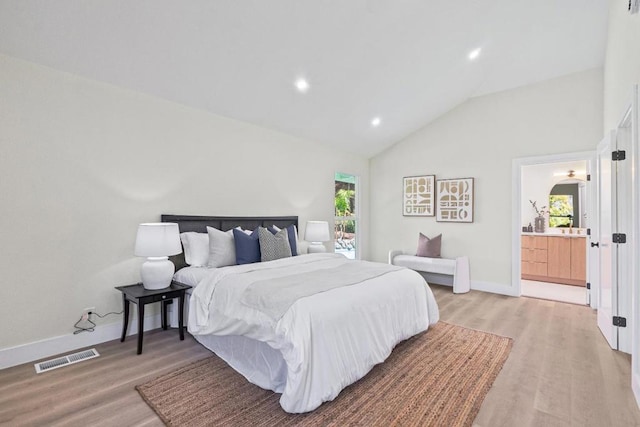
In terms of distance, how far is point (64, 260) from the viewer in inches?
110

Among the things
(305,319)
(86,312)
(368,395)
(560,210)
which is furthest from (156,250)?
(560,210)

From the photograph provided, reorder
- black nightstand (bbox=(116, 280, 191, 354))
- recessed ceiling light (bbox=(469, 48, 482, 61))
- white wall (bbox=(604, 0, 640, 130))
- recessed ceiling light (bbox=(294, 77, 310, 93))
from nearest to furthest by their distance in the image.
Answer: white wall (bbox=(604, 0, 640, 130)), black nightstand (bbox=(116, 280, 191, 354)), recessed ceiling light (bbox=(294, 77, 310, 93)), recessed ceiling light (bbox=(469, 48, 482, 61))

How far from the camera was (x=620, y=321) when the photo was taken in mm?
2857

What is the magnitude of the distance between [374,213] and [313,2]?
4.37 meters

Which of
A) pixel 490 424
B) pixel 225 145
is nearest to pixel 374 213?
pixel 225 145

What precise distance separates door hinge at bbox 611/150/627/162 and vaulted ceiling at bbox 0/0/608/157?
1.87 m

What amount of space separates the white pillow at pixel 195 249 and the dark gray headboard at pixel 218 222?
0.16m

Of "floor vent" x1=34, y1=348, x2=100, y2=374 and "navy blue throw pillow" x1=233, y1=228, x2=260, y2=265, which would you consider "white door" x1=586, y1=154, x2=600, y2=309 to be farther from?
"floor vent" x1=34, y1=348, x2=100, y2=374

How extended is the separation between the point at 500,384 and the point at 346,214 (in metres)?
4.12

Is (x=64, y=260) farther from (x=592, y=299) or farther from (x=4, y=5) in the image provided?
(x=592, y=299)

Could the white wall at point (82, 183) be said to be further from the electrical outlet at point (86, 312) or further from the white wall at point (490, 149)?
the white wall at point (490, 149)

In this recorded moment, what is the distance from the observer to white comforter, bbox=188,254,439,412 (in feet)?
6.31

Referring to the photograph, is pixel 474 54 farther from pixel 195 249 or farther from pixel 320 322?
pixel 195 249

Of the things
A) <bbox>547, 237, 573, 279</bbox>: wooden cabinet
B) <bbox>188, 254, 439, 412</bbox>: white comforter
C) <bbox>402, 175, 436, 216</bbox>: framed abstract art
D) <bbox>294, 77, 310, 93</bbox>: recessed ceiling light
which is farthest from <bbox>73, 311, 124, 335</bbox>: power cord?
<bbox>547, 237, 573, 279</bbox>: wooden cabinet
